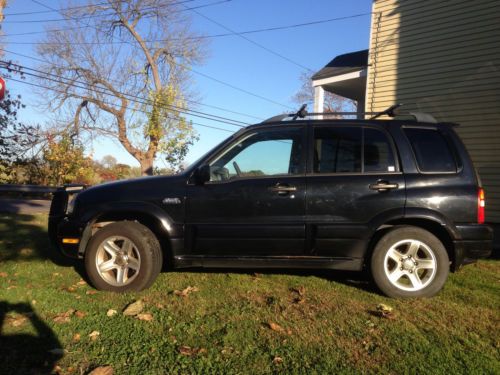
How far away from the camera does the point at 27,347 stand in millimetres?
3105

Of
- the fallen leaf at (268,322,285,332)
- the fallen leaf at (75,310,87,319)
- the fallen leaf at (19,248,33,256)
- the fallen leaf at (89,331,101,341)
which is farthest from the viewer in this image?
the fallen leaf at (19,248,33,256)

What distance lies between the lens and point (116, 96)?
3117 centimetres

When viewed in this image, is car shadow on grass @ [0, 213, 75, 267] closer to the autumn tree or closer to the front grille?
the front grille

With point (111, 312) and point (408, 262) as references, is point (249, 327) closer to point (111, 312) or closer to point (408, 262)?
point (111, 312)

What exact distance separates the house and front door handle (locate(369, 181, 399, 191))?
5.91 meters

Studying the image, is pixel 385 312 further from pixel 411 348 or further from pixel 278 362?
pixel 278 362

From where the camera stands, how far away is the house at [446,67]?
912 centimetres

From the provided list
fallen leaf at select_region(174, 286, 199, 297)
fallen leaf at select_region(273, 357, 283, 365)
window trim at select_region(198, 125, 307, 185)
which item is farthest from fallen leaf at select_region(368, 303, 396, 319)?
fallen leaf at select_region(174, 286, 199, 297)

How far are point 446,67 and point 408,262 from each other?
7197 mm

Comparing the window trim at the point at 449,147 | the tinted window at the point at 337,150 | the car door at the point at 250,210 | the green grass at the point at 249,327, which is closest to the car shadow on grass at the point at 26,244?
the green grass at the point at 249,327

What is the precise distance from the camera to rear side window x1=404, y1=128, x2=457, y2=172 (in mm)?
4418

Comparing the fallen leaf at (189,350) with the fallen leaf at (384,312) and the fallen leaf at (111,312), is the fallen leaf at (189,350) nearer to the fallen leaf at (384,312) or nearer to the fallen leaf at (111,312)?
the fallen leaf at (111,312)

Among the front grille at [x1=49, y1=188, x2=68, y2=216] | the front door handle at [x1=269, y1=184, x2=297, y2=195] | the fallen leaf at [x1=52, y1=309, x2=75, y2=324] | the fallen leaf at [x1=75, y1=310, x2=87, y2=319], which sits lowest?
the fallen leaf at [x1=52, y1=309, x2=75, y2=324]

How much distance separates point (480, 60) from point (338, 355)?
8.61 metres
